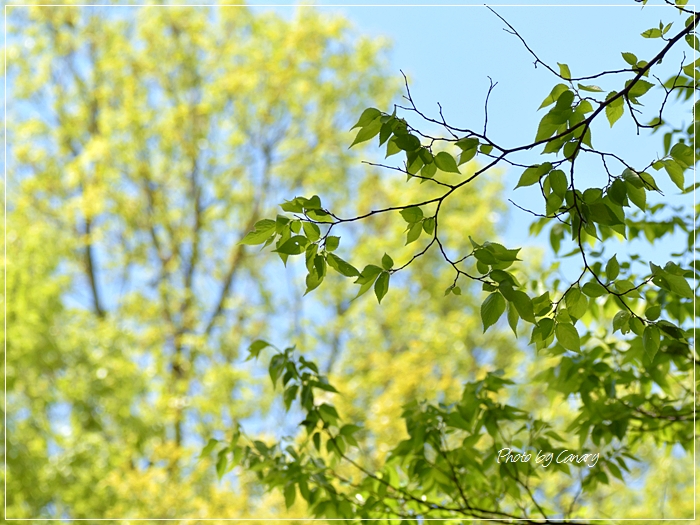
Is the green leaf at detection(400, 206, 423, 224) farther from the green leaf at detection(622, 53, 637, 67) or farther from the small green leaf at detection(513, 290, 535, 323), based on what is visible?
the green leaf at detection(622, 53, 637, 67)

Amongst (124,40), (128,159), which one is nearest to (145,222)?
(128,159)

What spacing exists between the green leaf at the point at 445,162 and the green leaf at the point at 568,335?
0.21 meters

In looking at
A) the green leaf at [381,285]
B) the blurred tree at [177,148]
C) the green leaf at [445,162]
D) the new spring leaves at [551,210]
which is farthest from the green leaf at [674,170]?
the blurred tree at [177,148]

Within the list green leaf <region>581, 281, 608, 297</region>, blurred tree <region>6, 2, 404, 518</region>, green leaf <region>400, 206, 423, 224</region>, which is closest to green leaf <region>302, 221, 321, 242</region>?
green leaf <region>400, 206, 423, 224</region>

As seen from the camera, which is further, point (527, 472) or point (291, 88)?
point (291, 88)

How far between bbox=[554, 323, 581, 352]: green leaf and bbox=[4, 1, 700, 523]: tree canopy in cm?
20

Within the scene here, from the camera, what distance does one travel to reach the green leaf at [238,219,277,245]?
80 centimetres

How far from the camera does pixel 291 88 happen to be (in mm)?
5969

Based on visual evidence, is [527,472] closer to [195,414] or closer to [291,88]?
[195,414]

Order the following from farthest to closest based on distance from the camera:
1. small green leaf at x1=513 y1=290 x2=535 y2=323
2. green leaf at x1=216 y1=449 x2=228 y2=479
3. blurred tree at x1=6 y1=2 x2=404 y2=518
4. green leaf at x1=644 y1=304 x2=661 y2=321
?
blurred tree at x1=6 y1=2 x2=404 y2=518 < green leaf at x1=216 y1=449 x2=228 y2=479 < green leaf at x1=644 y1=304 x2=661 y2=321 < small green leaf at x1=513 y1=290 x2=535 y2=323

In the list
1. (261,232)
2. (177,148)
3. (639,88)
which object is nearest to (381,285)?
(261,232)

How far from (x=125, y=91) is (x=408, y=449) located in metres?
5.46

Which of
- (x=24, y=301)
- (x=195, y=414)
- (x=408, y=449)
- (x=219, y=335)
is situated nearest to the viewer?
(x=408, y=449)

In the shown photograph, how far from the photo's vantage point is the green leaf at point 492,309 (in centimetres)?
73
